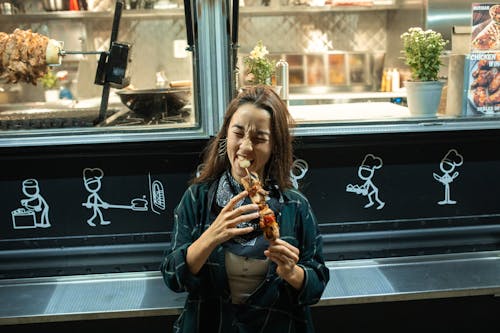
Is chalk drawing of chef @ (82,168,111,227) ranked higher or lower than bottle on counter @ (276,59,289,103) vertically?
lower

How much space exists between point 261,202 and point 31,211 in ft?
5.51

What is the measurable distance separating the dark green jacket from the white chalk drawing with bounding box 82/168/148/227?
1.03 m

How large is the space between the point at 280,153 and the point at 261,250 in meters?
0.34

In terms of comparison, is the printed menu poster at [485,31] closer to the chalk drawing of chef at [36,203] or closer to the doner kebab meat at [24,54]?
the doner kebab meat at [24,54]

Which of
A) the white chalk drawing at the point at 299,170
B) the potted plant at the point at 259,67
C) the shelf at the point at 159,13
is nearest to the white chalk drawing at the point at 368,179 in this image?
the white chalk drawing at the point at 299,170

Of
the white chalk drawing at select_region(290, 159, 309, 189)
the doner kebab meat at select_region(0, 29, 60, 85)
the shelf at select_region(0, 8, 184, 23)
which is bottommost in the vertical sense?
the white chalk drawing at select_region(290, 159, 309, 189)

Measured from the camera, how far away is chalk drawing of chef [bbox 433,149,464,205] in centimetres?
284

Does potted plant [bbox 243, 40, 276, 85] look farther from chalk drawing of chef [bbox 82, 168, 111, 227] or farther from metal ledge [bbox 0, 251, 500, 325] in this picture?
metal ledge [bbox 0, 251, 500, 325]

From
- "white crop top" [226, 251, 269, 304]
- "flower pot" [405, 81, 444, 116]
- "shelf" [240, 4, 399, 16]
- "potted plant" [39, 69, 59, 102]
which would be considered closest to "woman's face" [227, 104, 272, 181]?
"white crop top" [226, 251, 269, 304]

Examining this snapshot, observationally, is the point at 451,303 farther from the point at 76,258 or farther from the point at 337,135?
the point at 76,258

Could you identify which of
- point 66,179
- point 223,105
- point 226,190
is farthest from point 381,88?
point 226,190

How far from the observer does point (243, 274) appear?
5.38 ft

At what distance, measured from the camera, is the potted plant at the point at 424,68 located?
2.74 m

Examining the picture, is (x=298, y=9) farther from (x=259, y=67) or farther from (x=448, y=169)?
(x=448, y=169)
